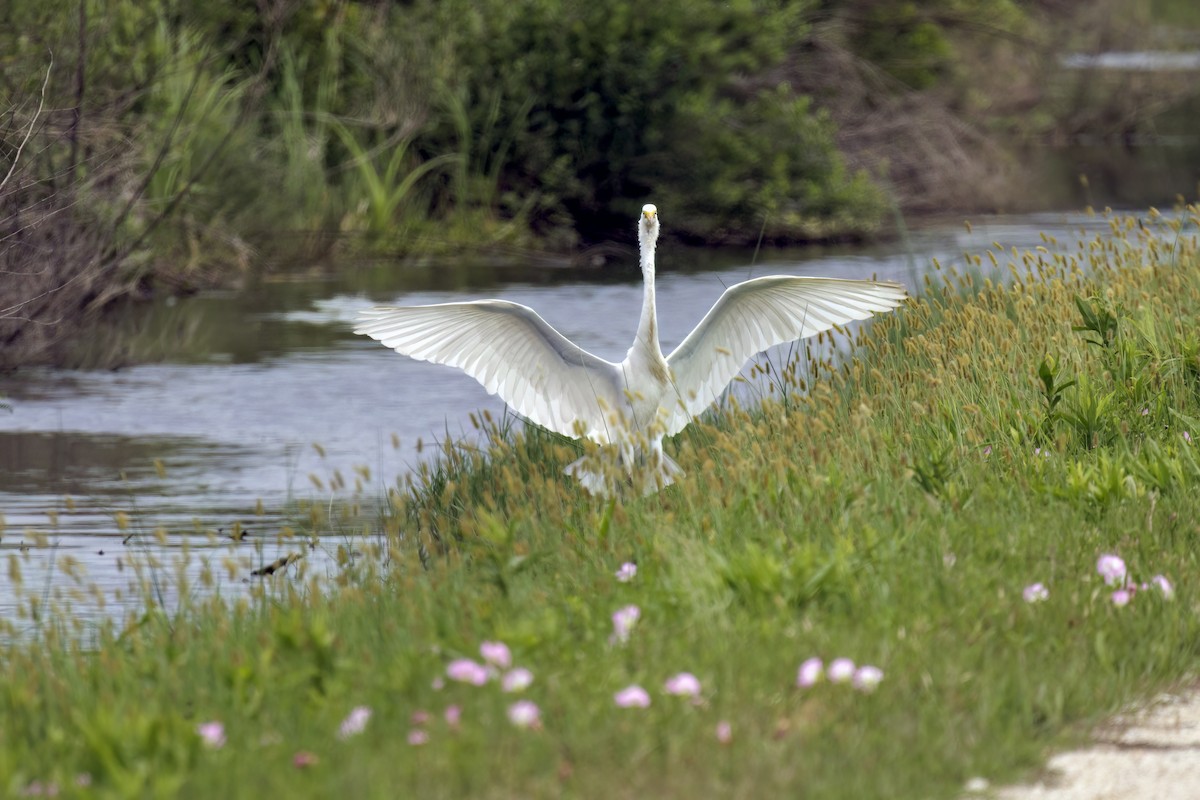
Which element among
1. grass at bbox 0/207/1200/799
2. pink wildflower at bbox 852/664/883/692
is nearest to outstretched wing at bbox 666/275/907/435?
grass at bbox 0/207/1200/799

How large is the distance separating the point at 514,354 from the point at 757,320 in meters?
0.99

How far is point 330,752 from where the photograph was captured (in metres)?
3.70

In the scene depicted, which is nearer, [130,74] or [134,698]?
[134,698]

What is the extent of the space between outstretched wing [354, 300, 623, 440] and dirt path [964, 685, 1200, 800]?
9.59ft

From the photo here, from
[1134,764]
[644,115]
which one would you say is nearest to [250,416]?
[1134,764]

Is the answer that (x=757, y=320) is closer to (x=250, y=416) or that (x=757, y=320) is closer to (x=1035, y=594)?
(x=1035, y=594)

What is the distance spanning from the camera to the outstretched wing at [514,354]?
663 cm

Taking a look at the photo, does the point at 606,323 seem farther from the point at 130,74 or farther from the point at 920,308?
the point at 920,308

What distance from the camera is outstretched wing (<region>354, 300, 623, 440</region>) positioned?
663 centimetres

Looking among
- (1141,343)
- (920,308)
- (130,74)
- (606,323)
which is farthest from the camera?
(606,323)

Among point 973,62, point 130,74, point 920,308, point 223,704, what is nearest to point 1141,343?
point 920,308

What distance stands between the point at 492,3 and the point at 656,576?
15021 mm

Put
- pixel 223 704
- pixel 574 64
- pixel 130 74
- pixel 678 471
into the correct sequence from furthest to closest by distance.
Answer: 1. pixel 574 64
2. pixel 130 74
3. pixel 678 471
4. pixel 223 704

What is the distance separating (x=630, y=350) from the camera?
6.70m
